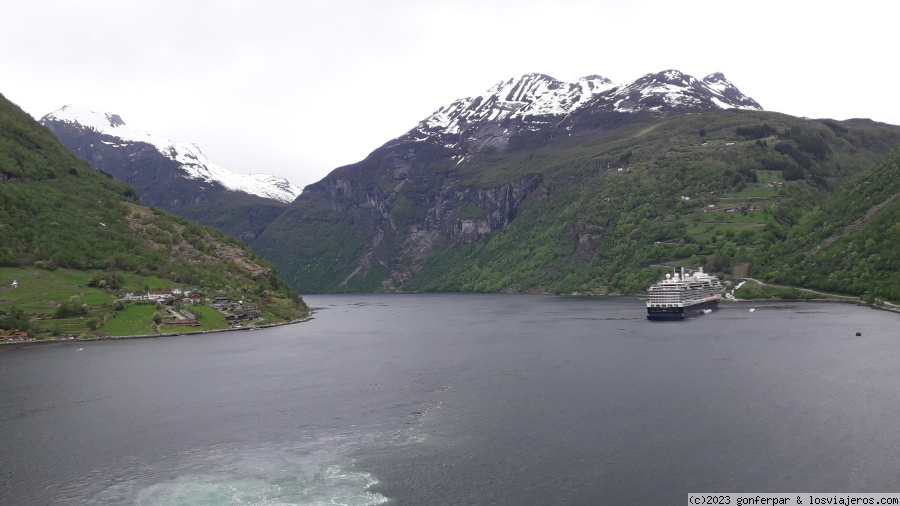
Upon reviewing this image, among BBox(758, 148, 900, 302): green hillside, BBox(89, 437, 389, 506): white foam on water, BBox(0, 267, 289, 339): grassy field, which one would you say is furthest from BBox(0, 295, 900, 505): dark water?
BBox(758, 148, 900, 302): green hillside

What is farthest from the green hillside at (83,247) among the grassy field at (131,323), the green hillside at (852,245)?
the green hillside at (852,245)

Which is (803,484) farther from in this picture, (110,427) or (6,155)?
(6,155)

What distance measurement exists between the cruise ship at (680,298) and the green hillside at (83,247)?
84.6 metres

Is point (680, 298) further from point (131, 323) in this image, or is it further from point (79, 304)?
point (79, 304)

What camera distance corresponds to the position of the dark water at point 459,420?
124 feet

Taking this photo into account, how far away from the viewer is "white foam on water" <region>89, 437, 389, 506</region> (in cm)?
3644

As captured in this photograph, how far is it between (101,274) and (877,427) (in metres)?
132

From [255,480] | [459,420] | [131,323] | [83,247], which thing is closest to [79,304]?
[131,323]

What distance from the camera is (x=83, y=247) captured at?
132375 millimetres

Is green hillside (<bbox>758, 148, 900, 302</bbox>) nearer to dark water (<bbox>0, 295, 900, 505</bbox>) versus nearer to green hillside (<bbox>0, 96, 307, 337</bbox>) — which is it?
dark water (<bbox>0, 295, 900, 505</bbox>)

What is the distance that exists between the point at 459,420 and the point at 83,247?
115 m

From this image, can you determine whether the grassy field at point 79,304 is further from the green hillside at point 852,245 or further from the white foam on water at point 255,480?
the green hillside at point 852,245

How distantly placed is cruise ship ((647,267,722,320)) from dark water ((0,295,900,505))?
2772cm

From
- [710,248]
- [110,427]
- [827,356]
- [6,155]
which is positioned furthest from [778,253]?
[6,155]
